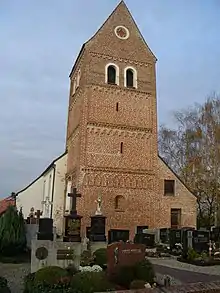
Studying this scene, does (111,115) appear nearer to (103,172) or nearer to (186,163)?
(103,172)

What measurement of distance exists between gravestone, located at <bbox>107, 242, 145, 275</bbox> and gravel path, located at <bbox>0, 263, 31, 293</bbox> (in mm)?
2524

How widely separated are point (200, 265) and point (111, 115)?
614 inches

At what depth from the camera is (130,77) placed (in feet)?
100

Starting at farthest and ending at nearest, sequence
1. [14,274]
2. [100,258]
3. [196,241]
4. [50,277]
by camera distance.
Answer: [196,241]
[100,258]
[14,274]
[50,277]

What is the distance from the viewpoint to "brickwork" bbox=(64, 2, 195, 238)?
27062 mm

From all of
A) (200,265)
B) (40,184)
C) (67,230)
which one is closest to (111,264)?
(200,265)

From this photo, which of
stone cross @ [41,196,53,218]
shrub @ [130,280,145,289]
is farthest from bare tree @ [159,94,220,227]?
shrub @ [130,280,145,289]

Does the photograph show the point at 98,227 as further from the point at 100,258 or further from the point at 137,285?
the point at 137,285

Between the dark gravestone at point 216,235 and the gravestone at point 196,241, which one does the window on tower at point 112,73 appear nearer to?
the dark gravestone at point 216,235

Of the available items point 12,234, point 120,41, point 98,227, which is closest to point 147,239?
point 98,227

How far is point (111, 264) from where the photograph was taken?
32.7 feet

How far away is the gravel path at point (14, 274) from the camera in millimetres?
10268

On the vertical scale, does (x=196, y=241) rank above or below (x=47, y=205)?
below

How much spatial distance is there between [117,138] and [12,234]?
12337mm
